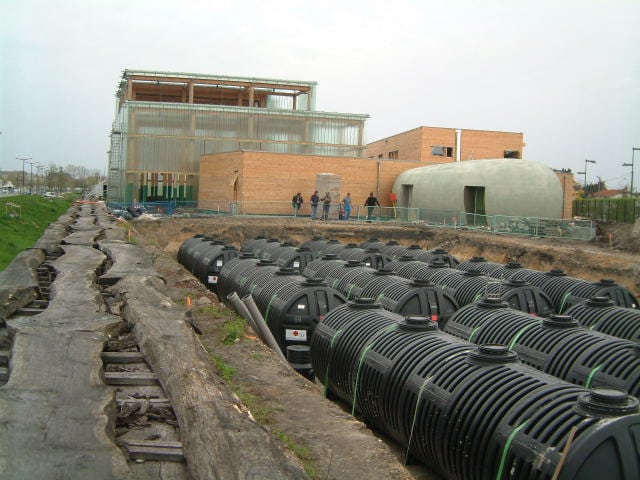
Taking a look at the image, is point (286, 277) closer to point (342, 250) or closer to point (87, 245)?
point (87, 245)

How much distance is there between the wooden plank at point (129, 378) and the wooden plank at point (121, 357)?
413 millimetres

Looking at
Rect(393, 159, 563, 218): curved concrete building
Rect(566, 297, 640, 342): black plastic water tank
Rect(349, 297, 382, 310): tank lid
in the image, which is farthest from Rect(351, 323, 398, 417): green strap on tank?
Rect(393, 159, 563, 218): curved concrete building

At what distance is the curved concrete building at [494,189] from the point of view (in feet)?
107

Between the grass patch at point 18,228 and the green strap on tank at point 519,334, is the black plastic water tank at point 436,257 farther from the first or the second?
the grass patch at point 18,228

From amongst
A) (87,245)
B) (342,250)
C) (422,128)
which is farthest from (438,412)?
(422,128)

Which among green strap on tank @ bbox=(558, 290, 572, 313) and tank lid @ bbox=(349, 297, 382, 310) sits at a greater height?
tank lid @ bbox=(349, 297, 382, 310)

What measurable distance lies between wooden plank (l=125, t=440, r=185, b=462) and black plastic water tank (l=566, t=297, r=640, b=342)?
21.3 feet

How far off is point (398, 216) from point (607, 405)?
31680 millimetres

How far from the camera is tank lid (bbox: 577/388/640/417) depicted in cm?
448

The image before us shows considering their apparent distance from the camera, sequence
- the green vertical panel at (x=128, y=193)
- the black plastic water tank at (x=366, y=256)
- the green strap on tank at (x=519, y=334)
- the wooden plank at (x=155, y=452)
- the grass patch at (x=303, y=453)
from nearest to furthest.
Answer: the wooden plank at (x=155, y=452)
the grass patch at (x=303, y=453)
the green strap on tank at (x=519, y=334)
the black plastic water tank at (x=366, y=256)
the green vertical panel at (x=128, y=193)

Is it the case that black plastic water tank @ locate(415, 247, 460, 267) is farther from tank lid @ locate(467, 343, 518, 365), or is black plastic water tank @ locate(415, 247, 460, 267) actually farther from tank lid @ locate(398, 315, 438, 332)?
tank lid @ locate(467, 343, 518, 365)

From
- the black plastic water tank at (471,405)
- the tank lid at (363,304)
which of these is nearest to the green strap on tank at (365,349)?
the black plastic water tank at (471,405)

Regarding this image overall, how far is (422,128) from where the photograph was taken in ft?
170

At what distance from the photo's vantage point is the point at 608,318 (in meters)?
9.36
